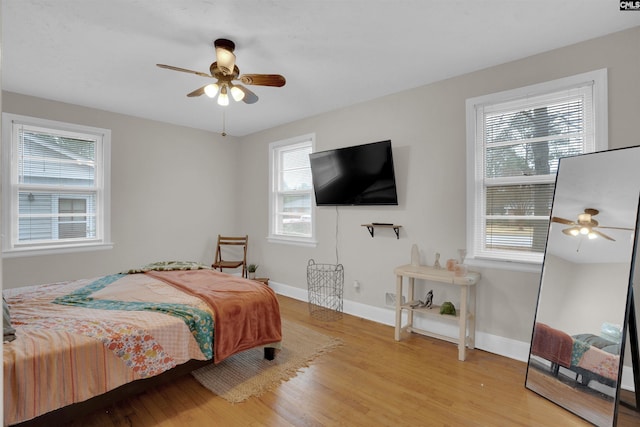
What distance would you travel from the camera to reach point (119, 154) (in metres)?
4.38

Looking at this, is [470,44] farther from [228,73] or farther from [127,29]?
[127,29]

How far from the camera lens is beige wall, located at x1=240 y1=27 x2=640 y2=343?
256 cm

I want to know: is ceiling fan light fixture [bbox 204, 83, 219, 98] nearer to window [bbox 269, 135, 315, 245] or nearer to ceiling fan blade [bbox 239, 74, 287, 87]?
ceiling fan blade [bbox 239, 74, 287, 87]

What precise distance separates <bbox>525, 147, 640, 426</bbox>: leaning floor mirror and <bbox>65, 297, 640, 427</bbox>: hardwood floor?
0.19 metres

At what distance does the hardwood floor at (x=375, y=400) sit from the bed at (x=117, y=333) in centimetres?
21

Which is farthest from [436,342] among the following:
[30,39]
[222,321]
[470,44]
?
[30,39]

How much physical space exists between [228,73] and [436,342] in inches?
117

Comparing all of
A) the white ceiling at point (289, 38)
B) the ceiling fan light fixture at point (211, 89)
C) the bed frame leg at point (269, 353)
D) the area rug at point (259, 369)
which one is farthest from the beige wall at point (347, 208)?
the ceiling fan light fixture at point (211, 89)

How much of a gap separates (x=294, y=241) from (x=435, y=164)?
215 centimetres

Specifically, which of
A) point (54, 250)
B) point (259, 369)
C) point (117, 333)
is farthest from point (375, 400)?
point (54, 250)

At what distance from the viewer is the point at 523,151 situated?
2.97 metres

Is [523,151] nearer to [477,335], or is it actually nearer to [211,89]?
[477,335]

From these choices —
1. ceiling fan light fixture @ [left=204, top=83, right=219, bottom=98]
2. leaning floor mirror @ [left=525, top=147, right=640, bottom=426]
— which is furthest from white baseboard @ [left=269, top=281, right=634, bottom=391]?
ceiling fan light fixture @ [left=204, top=83, right=219, bottom=98]

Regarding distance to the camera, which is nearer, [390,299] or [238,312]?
[238,312]
